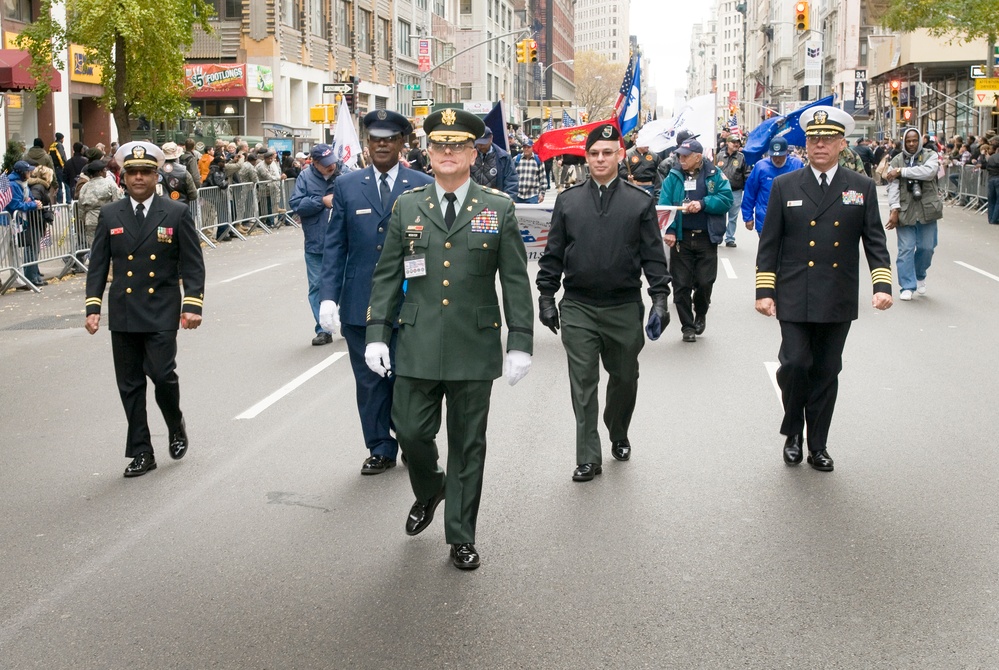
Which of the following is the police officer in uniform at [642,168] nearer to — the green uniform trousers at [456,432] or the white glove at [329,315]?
the white glove at [329,315]

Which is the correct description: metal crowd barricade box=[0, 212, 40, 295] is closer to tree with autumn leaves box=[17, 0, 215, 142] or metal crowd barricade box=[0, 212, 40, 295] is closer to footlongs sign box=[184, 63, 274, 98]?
tree with autumn leaves box=[17, 0, 215, 142]

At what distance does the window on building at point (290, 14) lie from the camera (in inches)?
1916

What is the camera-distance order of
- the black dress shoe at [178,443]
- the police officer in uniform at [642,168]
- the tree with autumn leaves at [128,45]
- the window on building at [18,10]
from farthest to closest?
the window on building at [18,10] → the tree with autumn leaves at [128,45] → the police officer in uniform at [642,168] → the black dress shoe at [178,443]

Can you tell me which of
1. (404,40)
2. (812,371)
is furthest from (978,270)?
(404,40)

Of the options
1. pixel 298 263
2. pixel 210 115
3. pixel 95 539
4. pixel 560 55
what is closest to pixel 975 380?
pixel 95 539

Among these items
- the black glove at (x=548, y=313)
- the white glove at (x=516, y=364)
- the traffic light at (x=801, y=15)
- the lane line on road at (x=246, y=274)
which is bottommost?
the lane line on road at (x=246, y=274)

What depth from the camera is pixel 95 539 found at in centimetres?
598

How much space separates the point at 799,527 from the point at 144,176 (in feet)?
13.1


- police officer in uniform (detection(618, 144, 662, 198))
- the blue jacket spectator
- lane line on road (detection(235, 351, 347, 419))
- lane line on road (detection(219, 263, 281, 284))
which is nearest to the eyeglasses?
lane line on road (detection(235, 351, 347, 419))

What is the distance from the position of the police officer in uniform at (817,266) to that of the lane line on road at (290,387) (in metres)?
3.70

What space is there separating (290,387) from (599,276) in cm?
369

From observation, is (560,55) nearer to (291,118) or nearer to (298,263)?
(291,118)

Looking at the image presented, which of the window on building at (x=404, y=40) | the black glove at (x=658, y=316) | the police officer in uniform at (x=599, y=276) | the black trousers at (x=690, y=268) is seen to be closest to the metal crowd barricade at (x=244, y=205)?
the black trousers at (x=690, y=268)

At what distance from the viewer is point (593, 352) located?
696 centimetres
